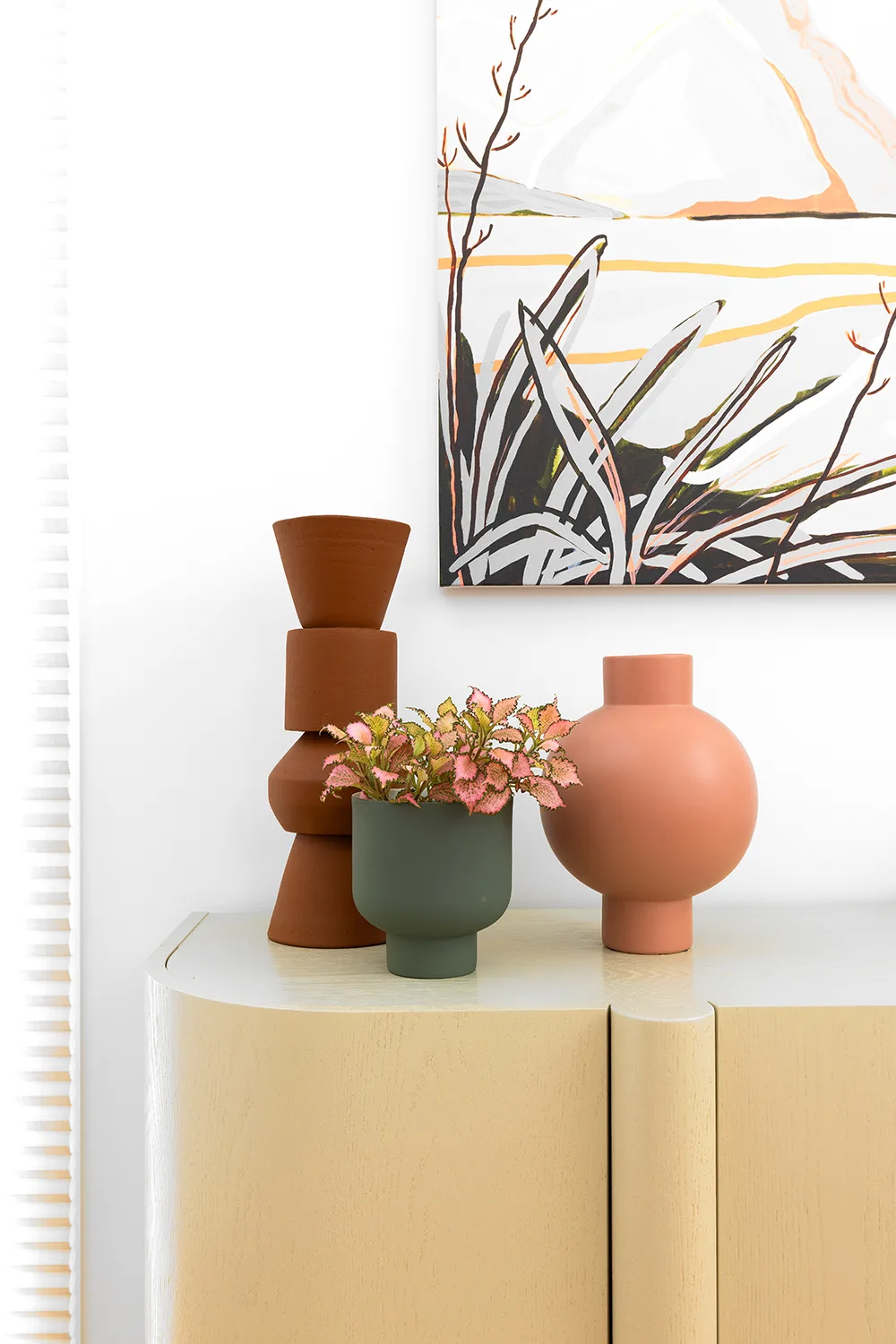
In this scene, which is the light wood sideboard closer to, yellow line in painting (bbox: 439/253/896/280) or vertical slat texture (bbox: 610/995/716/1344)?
vertical slat texture (bbox: 610/995/716/1344)

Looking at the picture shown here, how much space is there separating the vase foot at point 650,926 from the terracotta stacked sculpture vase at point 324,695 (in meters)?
0.23

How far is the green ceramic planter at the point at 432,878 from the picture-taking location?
0.79 meters

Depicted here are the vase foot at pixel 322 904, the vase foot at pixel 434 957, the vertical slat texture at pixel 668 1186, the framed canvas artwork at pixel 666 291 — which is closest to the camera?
the vertical slat texture at pixel 668 1186

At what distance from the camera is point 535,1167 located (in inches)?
28.8

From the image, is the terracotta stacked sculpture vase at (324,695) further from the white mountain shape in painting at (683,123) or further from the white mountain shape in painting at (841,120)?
the white mountain shape in painting at (841,120)

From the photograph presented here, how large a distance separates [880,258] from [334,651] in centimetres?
83

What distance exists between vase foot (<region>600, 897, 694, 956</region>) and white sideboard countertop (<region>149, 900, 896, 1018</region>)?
13 mm

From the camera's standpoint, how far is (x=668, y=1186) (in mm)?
700

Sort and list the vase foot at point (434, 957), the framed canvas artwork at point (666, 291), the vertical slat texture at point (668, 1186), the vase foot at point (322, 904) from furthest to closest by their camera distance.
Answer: the framed canvas artwork at point (666, 291) → the vase foot at point (322, 904) → the vase foot at point (434, 957) → the vertical slat texture at point (668, 1186)

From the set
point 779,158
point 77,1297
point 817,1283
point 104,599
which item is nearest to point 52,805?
point 104,599

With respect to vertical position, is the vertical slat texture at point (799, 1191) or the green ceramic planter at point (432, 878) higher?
the green ceramic planter at point (432, 878)

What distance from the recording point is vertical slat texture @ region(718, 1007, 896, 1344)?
28.5 inches

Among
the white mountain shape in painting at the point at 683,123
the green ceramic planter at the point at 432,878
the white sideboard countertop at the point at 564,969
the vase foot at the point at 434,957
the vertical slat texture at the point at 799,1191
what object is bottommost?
the vertical slat texture at the point at 799,1191

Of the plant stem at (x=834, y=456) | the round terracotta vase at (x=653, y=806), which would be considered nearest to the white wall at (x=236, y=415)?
the plant stem at (x=834, y=456)
